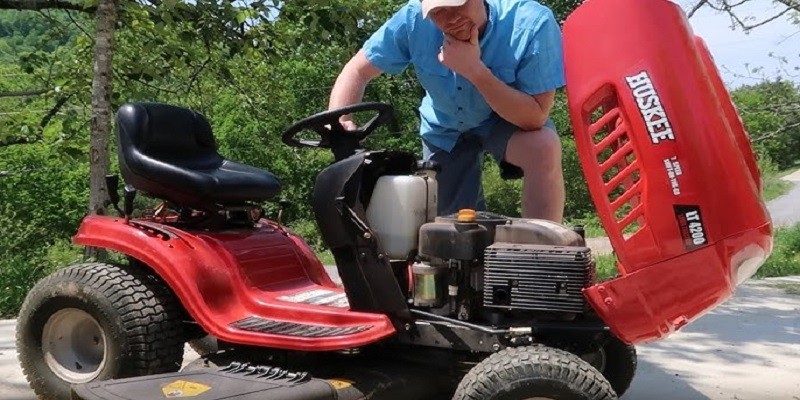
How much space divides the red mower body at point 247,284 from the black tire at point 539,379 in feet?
1.31

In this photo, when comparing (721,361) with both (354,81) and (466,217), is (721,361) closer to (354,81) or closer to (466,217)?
(466,217)

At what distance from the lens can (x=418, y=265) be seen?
278 centimetres

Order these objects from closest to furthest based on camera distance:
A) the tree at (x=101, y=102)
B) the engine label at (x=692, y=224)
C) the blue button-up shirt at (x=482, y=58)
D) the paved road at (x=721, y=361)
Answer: the engine label at (x=692, y=224)
the blue button-up shirt at (x=482, y=58)
the paved road at (x=721, y=361)
the tree at (x=101, y=102)

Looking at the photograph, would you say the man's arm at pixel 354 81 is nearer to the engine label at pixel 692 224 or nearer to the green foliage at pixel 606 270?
the green foliage at pixel 606 270

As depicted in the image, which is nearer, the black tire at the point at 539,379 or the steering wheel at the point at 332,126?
the black tire at the point at 539,379

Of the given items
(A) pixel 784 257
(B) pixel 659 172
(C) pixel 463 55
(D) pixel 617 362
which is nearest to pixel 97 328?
(C) pixel 463 55

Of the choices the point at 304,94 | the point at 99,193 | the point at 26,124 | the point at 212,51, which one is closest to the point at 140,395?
the point at 99,193

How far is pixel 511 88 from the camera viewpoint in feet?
9.39

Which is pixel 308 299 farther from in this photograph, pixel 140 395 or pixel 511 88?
pixel 511 88

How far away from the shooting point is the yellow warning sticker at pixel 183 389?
2523 mm

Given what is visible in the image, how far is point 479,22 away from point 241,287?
4.10 feet

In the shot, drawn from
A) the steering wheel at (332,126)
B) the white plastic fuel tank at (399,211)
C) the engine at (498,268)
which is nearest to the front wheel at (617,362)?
the engine at (498,268)

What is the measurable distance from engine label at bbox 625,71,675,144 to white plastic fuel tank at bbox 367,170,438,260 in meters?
0.75

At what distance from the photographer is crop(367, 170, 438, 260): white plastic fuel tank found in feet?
9.24
